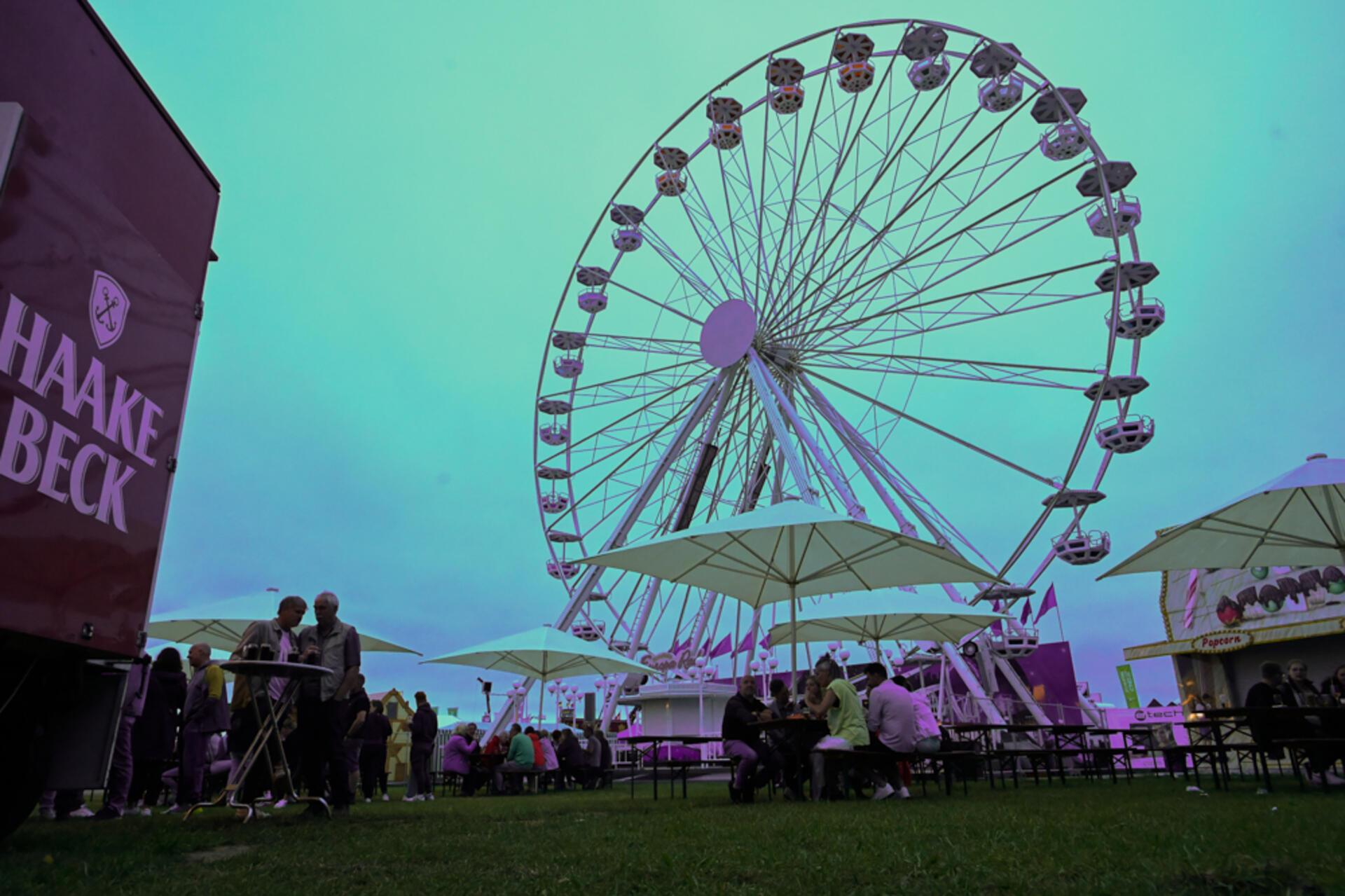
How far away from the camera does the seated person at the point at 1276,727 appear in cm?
691

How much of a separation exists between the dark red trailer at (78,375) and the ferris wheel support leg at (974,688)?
1442 cm

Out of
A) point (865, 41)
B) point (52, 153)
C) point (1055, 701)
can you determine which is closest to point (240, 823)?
point (52, 153)

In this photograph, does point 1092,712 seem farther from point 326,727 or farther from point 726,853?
point 726,853

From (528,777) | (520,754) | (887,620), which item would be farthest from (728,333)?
(520,754)

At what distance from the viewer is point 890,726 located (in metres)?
7.79

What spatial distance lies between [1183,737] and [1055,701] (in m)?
2.82

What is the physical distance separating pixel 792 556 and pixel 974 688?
853 cm

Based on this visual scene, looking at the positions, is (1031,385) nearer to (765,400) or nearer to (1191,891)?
(765,400)

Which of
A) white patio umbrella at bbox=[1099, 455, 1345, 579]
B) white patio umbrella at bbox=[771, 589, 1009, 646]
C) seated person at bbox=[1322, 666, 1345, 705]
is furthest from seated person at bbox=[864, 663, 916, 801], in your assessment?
white patio umbrella at bbox=[771, 589, 1009, 646]

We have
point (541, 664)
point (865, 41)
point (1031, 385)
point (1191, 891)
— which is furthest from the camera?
point (865, 41)

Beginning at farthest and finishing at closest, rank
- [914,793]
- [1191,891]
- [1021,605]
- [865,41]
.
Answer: [1021,605] → [865,41] → [914,793] → [1191,891]

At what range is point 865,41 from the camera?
17.7 m

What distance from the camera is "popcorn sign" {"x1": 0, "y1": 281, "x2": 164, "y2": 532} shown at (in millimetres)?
3092

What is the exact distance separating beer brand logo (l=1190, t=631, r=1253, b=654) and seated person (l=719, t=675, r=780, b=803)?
17797 mm
